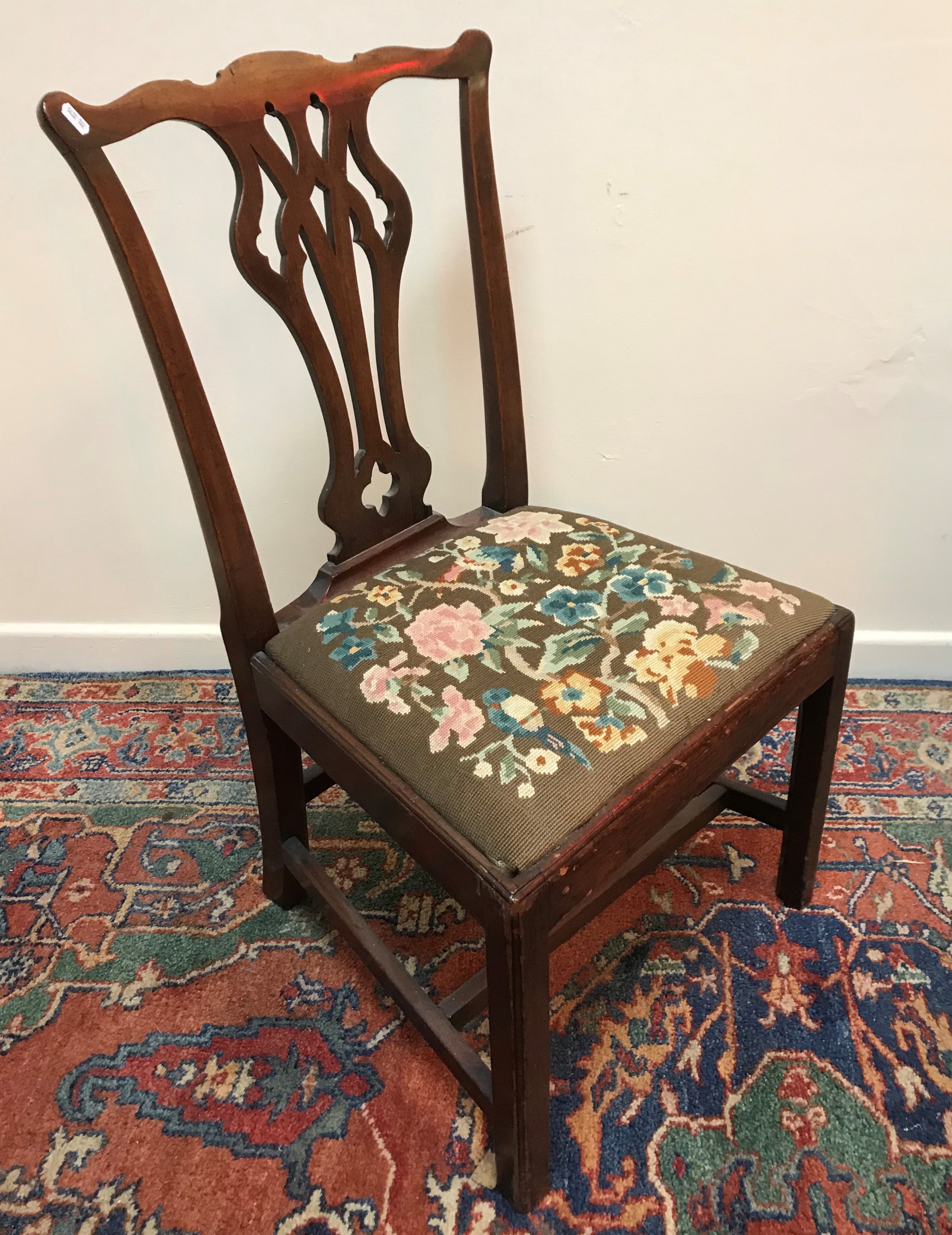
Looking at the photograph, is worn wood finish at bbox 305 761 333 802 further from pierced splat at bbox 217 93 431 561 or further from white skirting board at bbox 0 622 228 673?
white skirting board at bbox 0 622 228 673

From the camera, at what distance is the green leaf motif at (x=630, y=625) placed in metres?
0.88

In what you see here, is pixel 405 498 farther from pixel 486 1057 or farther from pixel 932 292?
pixel 932 292

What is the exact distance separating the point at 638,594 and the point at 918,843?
2.29ft

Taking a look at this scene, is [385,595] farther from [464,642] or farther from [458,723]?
[458,723]

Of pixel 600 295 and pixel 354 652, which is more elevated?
pixel 600 295

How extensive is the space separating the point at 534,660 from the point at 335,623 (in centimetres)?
23

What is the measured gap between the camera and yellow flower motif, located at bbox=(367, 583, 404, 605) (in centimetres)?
95

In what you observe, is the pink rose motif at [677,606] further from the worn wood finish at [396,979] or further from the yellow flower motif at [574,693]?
the worn wood finish at [396,979]

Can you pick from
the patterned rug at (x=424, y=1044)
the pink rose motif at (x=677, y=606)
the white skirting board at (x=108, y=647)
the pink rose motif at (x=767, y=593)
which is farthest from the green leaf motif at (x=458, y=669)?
the white skirting board at (x=108, y=647)

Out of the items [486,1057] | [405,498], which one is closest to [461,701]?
[405,498]

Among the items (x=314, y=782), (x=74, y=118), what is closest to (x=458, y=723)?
(x=314, y=782)

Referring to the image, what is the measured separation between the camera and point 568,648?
861mm

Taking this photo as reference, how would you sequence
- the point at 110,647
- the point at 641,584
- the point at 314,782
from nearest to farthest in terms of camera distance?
the point at 641,584, the point at 314,782, the point at 110,647

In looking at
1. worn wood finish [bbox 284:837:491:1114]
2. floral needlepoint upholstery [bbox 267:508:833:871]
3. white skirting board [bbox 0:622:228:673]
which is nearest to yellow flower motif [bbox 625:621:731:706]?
floral needlepoint upholstery [bbox 267:508:833:871]
